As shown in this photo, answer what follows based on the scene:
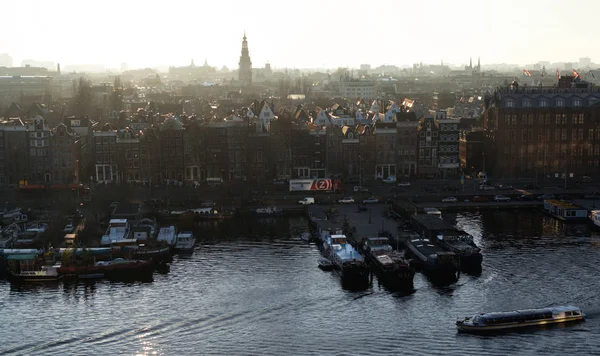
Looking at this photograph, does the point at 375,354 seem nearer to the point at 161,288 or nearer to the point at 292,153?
the point at 161,288

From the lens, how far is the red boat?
3228 cm

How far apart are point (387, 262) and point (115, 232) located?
1294 centimetres

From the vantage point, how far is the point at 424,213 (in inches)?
1672

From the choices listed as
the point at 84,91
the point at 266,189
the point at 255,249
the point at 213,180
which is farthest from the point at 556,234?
the point at 84,91

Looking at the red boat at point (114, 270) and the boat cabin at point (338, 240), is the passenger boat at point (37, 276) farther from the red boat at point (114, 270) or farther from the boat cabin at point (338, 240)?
the boat cabin at point (338, 240)

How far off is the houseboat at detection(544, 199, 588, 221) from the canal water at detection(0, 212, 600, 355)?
6.09 m

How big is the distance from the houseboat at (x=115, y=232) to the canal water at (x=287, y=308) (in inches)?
143

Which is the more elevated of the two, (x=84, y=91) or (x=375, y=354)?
(x=84, y=91)

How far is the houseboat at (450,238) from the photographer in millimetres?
32781

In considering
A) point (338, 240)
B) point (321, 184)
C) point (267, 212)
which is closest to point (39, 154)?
point (267, 212)

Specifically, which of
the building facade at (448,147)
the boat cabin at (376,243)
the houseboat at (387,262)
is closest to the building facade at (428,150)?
the building facade at (448,147)

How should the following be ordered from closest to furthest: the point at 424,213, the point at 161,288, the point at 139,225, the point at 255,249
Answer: the point at 161,288 < the point at 255,249 < the point at 139,225 < the point at 424,213

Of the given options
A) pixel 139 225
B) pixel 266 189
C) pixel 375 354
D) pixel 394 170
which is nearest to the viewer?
pixel 375 354

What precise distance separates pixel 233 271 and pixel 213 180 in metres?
19.3
